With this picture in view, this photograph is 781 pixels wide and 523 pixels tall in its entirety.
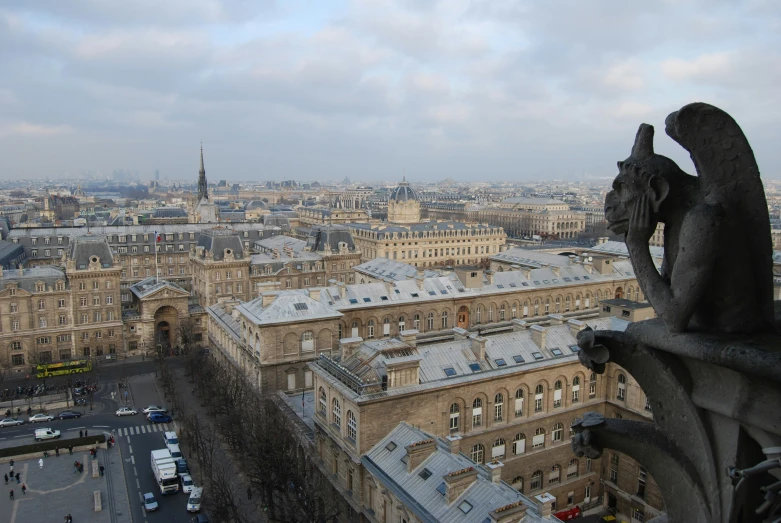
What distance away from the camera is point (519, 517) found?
79.5ft

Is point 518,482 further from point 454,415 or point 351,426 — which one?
point 351,426

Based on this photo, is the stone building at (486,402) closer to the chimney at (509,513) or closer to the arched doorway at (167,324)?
the chimney at (509,513)

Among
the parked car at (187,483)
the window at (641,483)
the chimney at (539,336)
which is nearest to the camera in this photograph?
the window at (641,483)

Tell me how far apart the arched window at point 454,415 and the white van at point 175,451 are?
80.3 ft

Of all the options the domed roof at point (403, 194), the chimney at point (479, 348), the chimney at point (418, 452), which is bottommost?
the chimney at point (418, 452)

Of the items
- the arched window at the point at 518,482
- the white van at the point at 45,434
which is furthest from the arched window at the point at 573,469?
the white van at the point at 45,434

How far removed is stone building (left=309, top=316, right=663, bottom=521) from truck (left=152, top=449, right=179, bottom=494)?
12.2 m

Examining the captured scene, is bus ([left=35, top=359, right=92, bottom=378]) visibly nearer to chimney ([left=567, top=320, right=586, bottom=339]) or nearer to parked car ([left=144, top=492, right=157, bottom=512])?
parked car ([left=144, top=492, right=157, bottom=512])

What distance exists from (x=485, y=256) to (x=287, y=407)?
98.1 metres

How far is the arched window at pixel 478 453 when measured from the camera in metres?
38.2

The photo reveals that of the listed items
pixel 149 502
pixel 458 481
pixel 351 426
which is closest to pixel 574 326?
pixel 351 426

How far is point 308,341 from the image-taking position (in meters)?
54.3

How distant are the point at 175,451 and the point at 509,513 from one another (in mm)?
34515

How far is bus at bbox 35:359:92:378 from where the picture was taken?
69.8 metres
